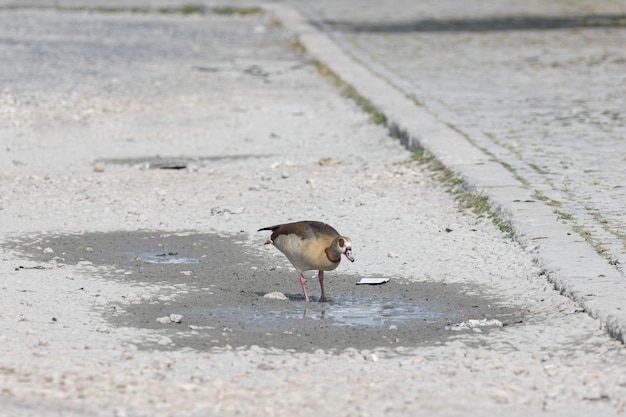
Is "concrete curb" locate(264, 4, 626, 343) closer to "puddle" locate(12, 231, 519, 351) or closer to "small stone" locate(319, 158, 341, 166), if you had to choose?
"puddle" locate(12, 231, 519, 351)

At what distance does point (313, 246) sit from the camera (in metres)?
5.91

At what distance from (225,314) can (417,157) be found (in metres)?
4.06

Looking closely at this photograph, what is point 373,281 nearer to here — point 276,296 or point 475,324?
point 276,296

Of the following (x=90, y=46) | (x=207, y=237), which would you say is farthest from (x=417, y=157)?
(x=90, y=46)

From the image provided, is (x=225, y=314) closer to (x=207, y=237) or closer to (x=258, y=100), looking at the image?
(x=207, y=237)

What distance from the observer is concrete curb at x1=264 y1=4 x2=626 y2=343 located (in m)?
5.67

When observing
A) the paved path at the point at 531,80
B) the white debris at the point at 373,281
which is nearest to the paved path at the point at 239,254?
the white debris at the point at 373,281

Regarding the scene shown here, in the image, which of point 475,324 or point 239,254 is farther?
point 239,254

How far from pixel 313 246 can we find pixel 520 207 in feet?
6.47

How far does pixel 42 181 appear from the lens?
29.9ft

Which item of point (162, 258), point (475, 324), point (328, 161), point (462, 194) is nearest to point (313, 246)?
point (475, 324)

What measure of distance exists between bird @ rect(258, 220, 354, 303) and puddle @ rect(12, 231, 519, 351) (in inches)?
7.5

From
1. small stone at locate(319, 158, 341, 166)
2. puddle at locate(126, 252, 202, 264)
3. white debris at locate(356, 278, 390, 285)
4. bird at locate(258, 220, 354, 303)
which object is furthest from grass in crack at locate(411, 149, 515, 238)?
puddle at locate(126, 252, 202, 264)

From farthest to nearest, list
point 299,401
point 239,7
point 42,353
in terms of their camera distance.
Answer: point 239,7
point 42,353
point 299,401
